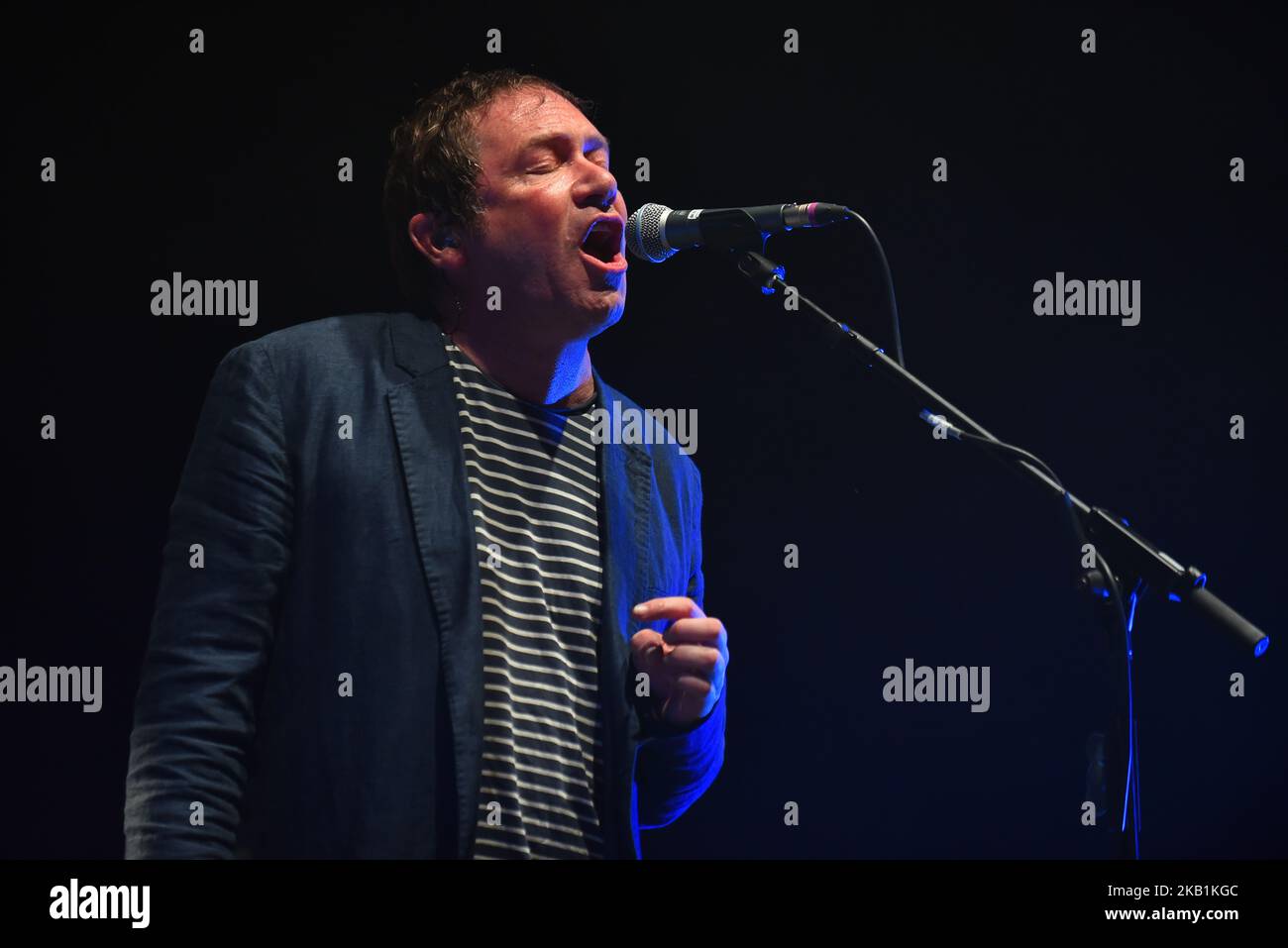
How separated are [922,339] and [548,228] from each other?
3.49 ft

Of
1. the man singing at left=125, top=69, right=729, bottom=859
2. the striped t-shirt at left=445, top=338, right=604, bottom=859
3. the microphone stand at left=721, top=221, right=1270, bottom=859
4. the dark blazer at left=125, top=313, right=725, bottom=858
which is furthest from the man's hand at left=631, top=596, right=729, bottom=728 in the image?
the microphone stand at left=721, top=221, right=1270, bottom=859

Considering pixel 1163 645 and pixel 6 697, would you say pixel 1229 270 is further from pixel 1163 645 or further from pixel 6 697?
pixel 6 697

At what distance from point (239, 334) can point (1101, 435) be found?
193 centimetres

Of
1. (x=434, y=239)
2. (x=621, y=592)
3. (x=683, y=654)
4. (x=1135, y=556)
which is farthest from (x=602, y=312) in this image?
(x=1135, y=556)

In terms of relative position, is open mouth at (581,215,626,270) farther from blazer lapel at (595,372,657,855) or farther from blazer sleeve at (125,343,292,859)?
blazer sleeve at (125,343,292,859)

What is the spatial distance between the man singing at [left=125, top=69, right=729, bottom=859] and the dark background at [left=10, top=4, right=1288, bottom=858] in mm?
434

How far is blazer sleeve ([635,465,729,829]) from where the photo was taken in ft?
6.92

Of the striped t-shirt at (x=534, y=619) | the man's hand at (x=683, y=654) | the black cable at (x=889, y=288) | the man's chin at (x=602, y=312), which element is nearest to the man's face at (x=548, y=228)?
the man's chin at (x=602, y=312)

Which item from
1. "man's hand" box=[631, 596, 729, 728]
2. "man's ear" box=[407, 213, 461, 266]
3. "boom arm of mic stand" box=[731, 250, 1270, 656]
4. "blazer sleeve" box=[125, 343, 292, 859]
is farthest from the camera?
"man's ear" box=[407, 213, 461, 266]

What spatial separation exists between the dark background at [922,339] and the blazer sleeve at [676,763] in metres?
0.40

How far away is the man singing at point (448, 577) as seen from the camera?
1.76 meters

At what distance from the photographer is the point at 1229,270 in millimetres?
2893

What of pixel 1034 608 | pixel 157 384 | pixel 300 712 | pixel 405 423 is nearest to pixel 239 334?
pixel 157 384

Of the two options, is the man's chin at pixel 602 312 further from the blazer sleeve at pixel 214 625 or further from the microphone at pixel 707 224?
the blazer sleeve at pixel 214 625
